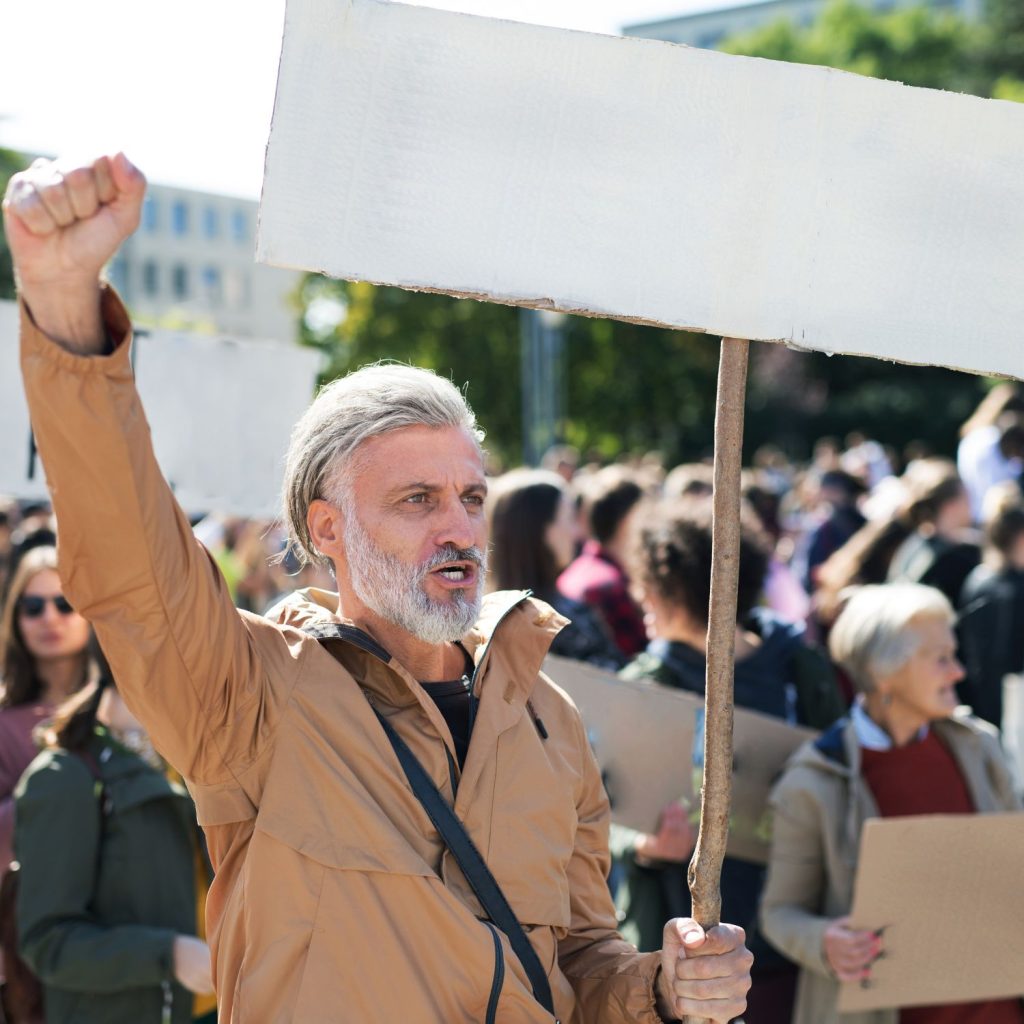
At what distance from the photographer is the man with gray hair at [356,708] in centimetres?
174

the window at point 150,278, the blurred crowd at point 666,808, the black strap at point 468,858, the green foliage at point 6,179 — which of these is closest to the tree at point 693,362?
the green foliage at point 6,179

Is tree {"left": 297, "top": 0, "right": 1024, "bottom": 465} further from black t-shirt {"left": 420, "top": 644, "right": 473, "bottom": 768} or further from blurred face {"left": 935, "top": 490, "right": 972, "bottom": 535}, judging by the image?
black t-shirt {"left": 420, "top": 644, "right": 473, "bottom": 768}

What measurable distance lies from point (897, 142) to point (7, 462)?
329 cm

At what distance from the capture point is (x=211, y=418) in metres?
4.74

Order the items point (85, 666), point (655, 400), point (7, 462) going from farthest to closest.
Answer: point (655, 400) → point (7, 462) → point (85, 666)

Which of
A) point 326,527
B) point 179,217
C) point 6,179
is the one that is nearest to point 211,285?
point 179,217

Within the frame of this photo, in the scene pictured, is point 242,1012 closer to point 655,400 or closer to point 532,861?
point 532,861

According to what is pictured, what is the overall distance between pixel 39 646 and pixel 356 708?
2.22 meters

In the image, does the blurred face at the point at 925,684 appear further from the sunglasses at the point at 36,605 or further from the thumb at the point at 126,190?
the thumb at the point at 126,190

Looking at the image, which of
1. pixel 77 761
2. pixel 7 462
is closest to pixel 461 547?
pixel 77 761

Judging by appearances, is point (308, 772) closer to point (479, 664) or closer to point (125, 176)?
point (479, 664)

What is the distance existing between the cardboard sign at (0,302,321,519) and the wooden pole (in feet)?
8.76

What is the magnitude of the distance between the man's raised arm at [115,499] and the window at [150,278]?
3505 inches

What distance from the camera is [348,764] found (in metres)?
2.13
